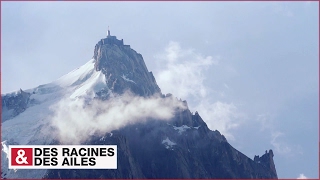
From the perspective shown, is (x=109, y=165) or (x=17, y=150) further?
(x=17, y=150)

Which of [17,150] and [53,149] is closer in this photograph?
[53,149]

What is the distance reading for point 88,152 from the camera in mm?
177875

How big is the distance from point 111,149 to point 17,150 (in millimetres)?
32038

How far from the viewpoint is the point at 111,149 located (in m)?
188

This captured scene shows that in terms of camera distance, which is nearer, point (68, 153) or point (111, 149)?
point (68, 153)

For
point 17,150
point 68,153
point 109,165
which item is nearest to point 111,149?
point 109,165

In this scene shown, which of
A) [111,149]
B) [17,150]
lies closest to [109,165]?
[111,149]

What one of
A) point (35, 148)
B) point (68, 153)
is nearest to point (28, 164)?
point (35, 148)

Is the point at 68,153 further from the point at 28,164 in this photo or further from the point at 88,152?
the point at 28,164

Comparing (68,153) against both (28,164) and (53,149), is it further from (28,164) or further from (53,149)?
(28,164)

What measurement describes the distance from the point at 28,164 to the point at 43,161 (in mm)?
10201

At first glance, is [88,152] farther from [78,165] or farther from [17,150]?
[17,150]

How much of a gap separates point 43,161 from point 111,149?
20387mm

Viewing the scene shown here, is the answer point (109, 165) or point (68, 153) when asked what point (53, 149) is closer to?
point (68, 153)
